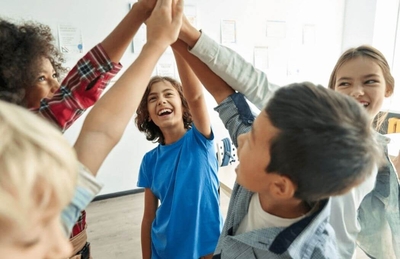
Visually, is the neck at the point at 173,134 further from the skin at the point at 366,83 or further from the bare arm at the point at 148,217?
the skin at the point at 366,83

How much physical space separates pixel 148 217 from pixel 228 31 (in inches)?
97.3

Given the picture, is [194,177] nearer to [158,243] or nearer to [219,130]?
[158,243]

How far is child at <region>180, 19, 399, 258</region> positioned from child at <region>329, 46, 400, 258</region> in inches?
2.4

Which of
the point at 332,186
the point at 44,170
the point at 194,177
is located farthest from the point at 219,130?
the point at 44,170

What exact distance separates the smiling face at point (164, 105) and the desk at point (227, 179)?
423mm

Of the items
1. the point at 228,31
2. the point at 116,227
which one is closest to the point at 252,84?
the point at 116,227

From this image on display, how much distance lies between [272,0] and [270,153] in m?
3.28

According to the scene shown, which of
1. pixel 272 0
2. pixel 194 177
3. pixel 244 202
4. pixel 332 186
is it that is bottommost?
pixel 194 177

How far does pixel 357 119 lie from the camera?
1.72 ft

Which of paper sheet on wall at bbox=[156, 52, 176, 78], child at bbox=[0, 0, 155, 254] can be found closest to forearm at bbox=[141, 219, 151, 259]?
child at bbox=[0, 0, 155, 254]

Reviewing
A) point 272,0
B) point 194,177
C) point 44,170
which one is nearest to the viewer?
point 44,170

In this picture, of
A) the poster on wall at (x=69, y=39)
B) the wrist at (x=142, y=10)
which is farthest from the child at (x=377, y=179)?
the poster on wall at (x=69, y=39)

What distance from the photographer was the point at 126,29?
2.16 feet

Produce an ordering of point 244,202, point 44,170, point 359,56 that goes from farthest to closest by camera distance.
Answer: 1. point 359,56
2. point 244,202
3. point 44,170
